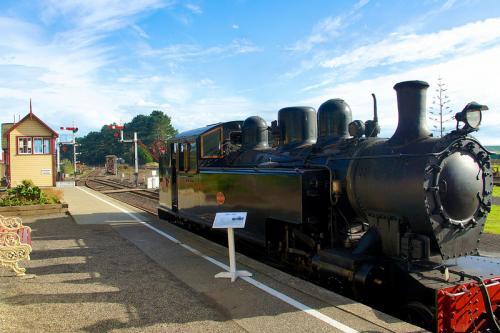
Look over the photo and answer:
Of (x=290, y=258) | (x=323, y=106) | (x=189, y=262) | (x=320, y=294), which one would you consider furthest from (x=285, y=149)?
(x=320, y=294)

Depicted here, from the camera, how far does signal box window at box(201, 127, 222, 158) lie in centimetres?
1004

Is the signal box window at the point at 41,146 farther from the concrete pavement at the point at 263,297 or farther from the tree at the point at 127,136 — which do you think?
the tree at the point at 127,136

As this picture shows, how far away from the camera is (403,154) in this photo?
4941 millimetres

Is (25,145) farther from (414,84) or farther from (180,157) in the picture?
(414,84)

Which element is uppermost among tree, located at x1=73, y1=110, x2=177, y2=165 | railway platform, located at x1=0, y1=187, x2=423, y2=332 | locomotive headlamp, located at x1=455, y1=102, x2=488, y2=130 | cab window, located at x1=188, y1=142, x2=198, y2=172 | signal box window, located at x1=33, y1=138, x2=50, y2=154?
tree, located at x1=73, y1=110, x2=177, y2=165

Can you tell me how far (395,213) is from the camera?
16.5 feet

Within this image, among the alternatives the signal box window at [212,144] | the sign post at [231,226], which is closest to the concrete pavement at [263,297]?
the sign post at [231,226]

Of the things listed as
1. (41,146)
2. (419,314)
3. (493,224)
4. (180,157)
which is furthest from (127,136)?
(419,314)

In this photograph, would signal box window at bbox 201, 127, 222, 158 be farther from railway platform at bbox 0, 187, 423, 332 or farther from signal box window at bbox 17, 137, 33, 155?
signal box window at bbox 17, 137, 33, 155

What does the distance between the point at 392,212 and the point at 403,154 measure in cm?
70

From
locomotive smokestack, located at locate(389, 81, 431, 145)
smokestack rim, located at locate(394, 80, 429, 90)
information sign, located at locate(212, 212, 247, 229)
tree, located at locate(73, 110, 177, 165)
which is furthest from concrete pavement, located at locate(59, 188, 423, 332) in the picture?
tree, located at locate(73, 110, 177, 165)

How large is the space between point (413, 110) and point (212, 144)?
5779 millimetres

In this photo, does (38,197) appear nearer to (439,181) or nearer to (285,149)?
(285,149)

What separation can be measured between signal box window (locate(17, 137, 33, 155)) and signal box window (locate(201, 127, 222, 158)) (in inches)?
789
